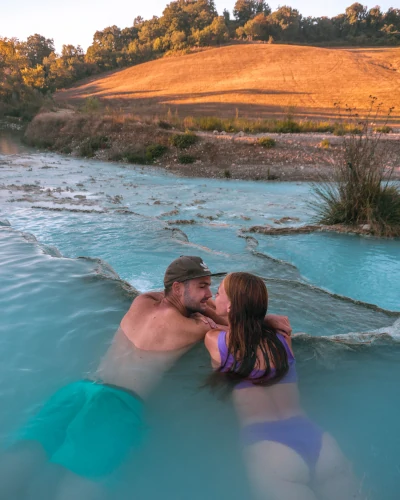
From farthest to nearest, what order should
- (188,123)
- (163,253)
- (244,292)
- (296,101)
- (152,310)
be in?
(296,101)
(188,123)
(163,253)
(152,310)
(244,292)

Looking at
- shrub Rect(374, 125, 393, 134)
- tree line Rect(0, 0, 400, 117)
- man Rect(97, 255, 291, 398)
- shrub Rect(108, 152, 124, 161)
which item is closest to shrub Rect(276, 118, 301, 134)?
shrub Rect(374, 125, 393, 134)

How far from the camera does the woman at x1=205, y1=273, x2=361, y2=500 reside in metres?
2.41

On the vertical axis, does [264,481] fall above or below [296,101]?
below

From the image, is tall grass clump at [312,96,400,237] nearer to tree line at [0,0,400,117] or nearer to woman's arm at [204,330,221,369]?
woman's arm at [204,330,221,369]

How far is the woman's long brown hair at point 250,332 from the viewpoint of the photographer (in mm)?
2713

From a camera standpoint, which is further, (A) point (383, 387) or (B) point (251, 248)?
(B) point (251, 248)

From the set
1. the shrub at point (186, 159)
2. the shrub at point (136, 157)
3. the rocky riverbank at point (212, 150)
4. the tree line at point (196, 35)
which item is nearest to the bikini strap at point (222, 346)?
the rocky riverbank at point (212, 150)

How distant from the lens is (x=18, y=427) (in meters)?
3.01

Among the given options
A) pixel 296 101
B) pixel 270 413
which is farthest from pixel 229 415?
pixel 296 101

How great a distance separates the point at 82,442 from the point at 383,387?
2290 mm

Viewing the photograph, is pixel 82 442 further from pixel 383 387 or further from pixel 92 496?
pixel 383 387

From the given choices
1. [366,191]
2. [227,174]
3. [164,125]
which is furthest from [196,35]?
[366,191]

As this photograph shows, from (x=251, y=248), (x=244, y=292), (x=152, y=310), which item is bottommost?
(x=251, y=248)

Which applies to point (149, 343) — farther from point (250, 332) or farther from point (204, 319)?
point (250, 332)
